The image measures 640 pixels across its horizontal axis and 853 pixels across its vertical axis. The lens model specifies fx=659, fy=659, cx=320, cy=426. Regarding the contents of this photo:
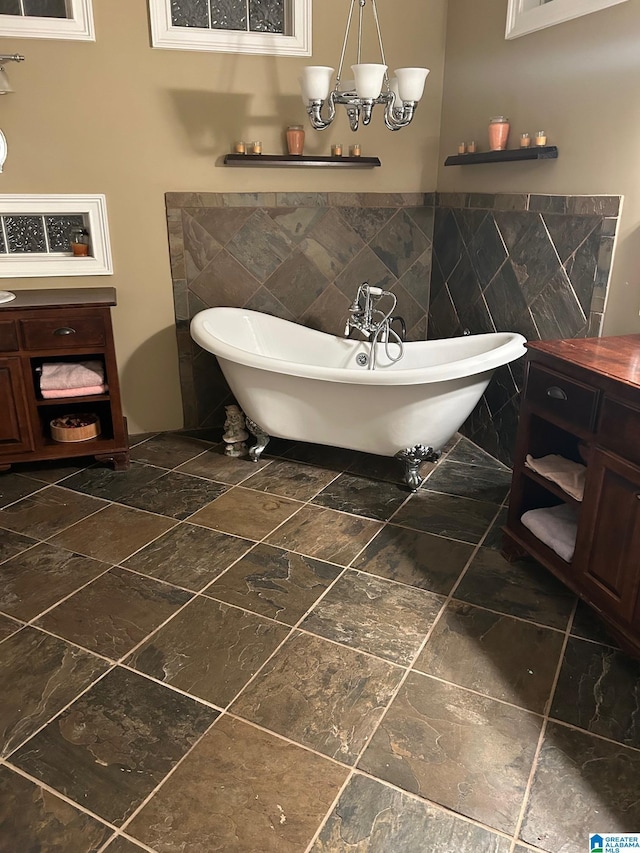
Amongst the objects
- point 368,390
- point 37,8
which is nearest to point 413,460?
point 368,390

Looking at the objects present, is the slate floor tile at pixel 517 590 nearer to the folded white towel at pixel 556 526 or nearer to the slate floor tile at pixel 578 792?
the folded white towel at pixel 556 526

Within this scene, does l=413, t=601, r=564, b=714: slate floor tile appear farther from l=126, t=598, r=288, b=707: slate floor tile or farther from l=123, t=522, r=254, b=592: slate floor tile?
l=123, t=522, r=254, b=592: slate floor tile

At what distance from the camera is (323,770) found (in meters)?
1.66

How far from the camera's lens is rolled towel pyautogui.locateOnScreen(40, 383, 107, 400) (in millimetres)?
3199

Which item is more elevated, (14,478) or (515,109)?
(515,109)

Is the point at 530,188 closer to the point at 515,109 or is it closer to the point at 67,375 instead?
the point at 515,109

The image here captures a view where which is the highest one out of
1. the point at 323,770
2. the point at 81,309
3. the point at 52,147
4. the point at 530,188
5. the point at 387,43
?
the point at 387,43

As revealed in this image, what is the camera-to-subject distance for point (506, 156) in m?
3.04

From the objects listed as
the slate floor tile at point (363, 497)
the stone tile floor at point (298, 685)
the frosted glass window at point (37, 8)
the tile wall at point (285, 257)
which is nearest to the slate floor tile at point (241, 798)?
the stone tile floor at point (298, 685)

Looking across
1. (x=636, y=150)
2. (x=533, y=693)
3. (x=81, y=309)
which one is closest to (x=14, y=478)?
(x=81, y=309)

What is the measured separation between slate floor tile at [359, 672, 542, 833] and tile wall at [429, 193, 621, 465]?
5.36ft

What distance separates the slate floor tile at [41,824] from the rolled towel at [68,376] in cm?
198

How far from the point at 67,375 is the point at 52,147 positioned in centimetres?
115

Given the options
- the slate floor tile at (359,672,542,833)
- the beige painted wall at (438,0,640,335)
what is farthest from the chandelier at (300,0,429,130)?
the slate floor tile at (359,672,542,833)
